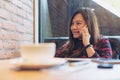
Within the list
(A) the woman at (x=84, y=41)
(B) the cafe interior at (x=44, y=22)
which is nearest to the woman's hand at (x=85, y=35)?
(A) the woman at (x=84, y=41)

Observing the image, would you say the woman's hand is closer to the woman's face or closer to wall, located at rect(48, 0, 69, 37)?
the woman's face

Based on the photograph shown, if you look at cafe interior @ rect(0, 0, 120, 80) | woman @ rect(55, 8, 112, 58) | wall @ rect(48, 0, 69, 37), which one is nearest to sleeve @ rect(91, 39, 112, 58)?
woman @ rect(55, 8, 112, 58)

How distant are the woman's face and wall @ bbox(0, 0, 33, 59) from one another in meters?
0.50

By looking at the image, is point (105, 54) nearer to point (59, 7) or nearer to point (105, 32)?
point (105, 32)

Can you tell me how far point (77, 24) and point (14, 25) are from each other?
655 millimetres

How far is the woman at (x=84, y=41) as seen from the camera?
1.99 metres

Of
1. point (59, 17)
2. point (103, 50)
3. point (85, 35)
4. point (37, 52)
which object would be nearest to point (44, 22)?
point (59, 17)

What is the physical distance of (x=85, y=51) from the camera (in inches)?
79.0

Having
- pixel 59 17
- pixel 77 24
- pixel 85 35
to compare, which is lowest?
pixel 85 35

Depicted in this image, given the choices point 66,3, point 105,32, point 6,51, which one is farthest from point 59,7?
point 6,51

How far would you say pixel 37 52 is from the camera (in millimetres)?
592

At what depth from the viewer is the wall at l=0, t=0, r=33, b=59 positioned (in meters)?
1.65

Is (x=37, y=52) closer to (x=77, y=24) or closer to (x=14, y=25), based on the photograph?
(x=14, y=25)

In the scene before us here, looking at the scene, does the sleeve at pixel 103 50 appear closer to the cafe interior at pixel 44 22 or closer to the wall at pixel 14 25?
the cafe interior at pixel 44 22
